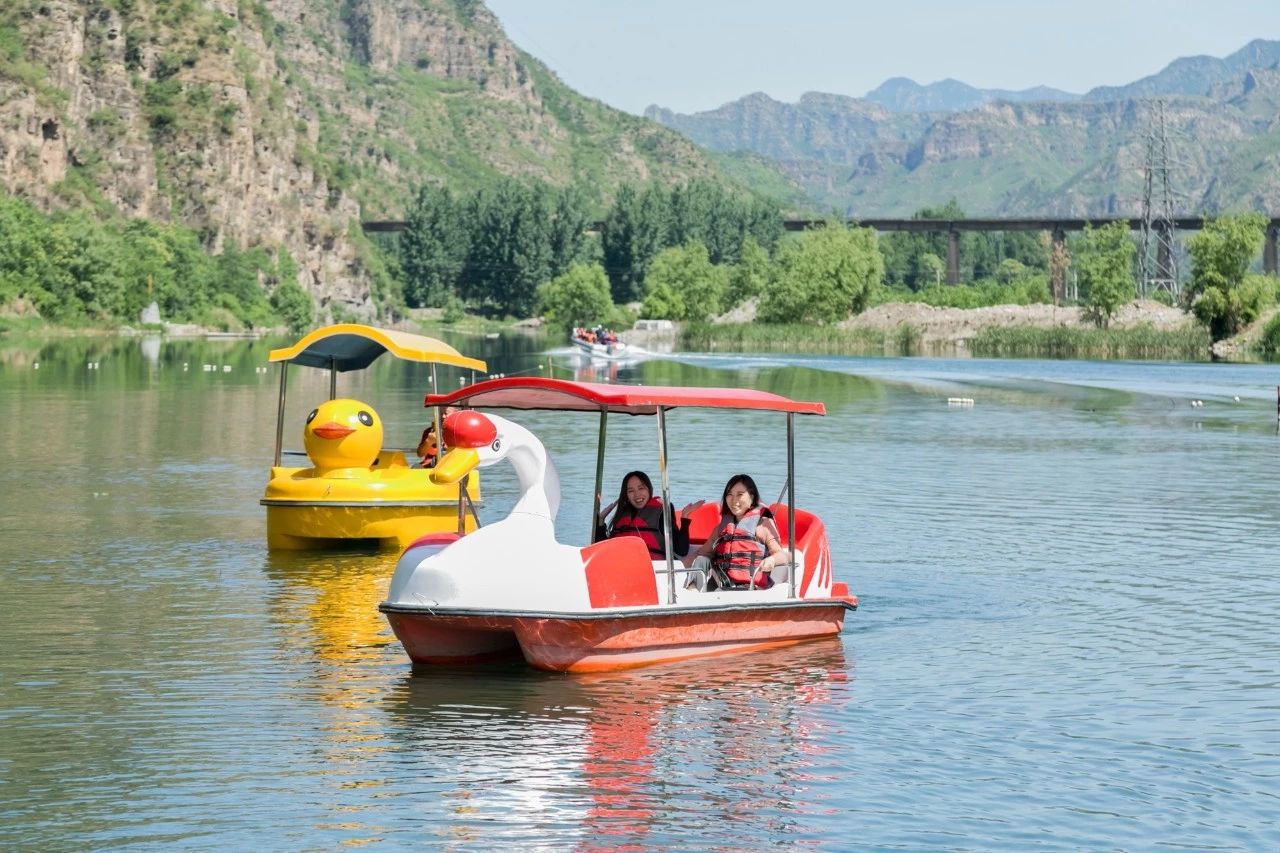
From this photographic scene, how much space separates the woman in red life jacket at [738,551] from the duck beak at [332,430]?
8395mm

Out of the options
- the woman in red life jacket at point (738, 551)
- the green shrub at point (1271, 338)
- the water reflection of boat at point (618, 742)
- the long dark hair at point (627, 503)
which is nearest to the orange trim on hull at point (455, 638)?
the water reflection of boat at point (618, 742)

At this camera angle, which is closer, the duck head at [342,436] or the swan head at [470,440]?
the swan head at [470,440]

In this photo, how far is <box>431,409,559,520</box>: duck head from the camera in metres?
18.0

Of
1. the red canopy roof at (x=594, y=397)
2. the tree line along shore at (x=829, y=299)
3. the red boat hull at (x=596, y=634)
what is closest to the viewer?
the red boat hull at (x=596, y=634)

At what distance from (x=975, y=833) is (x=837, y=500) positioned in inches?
898

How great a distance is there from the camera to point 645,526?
20.5 meters

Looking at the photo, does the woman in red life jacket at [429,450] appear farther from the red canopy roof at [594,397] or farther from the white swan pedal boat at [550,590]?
the white swan pedal boat at [550,590]

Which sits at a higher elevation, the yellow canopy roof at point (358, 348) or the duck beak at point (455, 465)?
the yellow canopy roof at point (358, 348)

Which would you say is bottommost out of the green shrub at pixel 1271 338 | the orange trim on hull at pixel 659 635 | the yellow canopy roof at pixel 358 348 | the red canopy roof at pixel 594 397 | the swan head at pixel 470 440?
the orange trim on hull at pixel 659 635

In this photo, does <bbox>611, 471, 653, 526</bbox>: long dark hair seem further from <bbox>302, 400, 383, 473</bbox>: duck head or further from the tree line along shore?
the tree line along shore

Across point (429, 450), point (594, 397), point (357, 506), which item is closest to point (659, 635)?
point (594, 397)

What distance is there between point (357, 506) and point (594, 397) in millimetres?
8908

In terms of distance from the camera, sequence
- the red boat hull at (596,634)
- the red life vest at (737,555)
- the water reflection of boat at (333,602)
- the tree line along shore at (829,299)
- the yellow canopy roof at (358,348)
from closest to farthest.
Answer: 1. the red boat hull at (596,634)
2. the red life vest at (737,555)
3. the water reflection of boat at (333,602)
4. the yellow canopy roof at (358,348)
5. the tree line along shore at (829,299)

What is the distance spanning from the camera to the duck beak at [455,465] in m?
17.5
